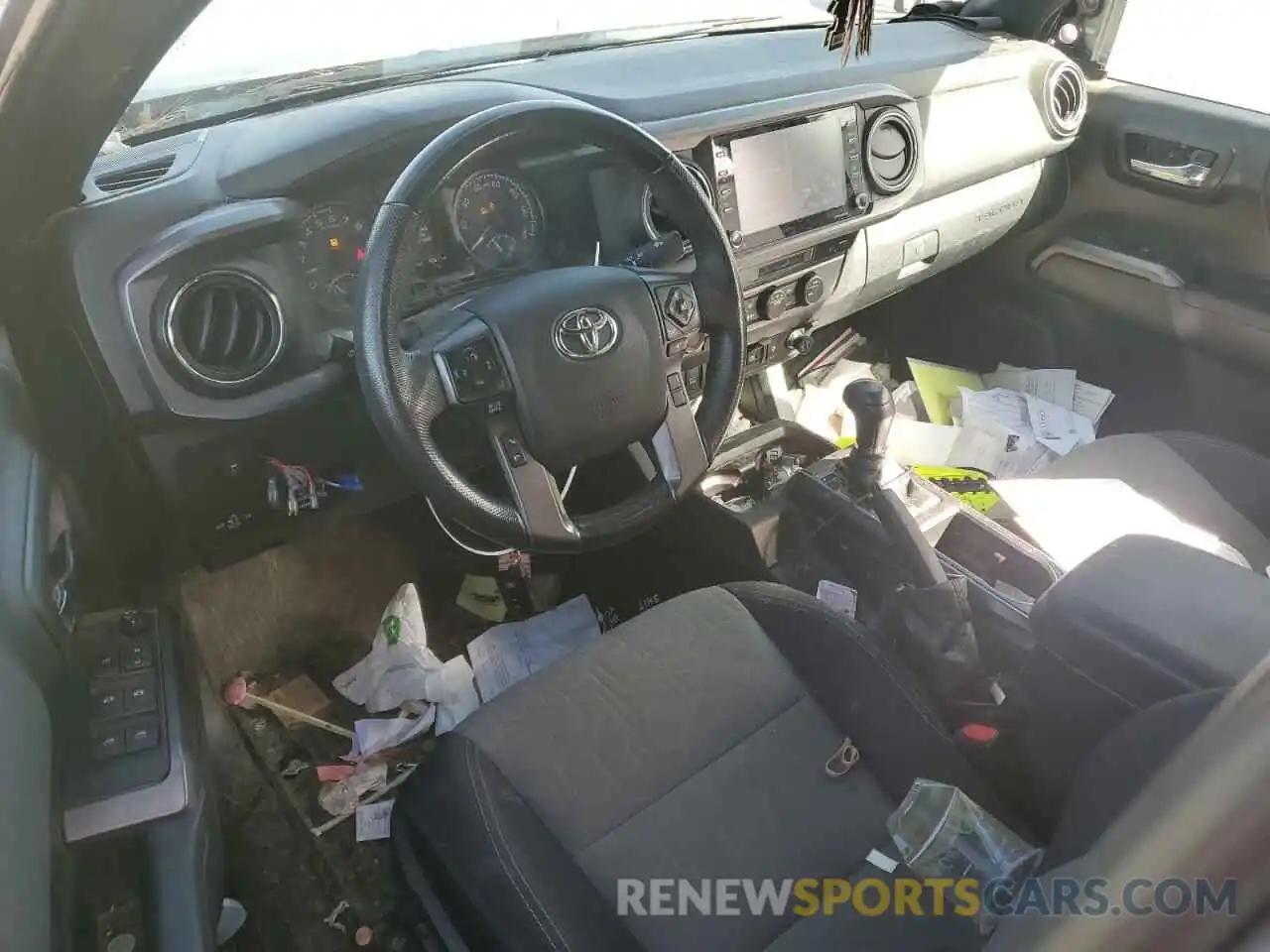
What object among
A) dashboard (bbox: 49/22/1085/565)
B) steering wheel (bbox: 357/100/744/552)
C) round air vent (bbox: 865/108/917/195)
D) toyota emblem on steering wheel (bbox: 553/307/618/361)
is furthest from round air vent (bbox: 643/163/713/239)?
round air vent (bbox: 865/108/917/195)

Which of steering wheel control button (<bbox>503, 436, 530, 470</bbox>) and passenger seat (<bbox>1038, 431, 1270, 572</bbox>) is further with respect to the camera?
passenger seat (<bbox>1038, 431, 1270, 572</bbox>)

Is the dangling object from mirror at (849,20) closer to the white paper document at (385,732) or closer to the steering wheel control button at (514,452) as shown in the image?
the steering wheel control button at (514,452)

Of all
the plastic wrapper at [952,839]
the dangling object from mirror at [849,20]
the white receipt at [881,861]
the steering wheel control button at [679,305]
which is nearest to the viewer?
the dangling object from mirror at [849,20]

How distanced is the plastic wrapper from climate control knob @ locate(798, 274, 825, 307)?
0.99m

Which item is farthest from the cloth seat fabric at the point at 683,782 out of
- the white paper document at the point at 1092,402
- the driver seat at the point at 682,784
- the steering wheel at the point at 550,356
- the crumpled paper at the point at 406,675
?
the white paper document at the point at 1092,402

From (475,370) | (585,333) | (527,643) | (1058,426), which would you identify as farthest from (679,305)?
(1058,426)

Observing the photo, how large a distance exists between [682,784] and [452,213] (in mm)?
771

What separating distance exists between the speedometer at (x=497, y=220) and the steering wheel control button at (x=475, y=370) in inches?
10.1

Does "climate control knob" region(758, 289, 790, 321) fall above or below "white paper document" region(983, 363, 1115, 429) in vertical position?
above

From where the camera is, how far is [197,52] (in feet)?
4.57

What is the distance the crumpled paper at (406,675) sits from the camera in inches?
74.4

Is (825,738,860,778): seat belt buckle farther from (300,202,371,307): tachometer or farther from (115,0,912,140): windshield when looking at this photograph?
(115,0,912,140): windshield

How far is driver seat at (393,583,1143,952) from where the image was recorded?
109 centimetres

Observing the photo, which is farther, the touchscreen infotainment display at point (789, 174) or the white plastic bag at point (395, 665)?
the white plastic bag at point (395, 665)
